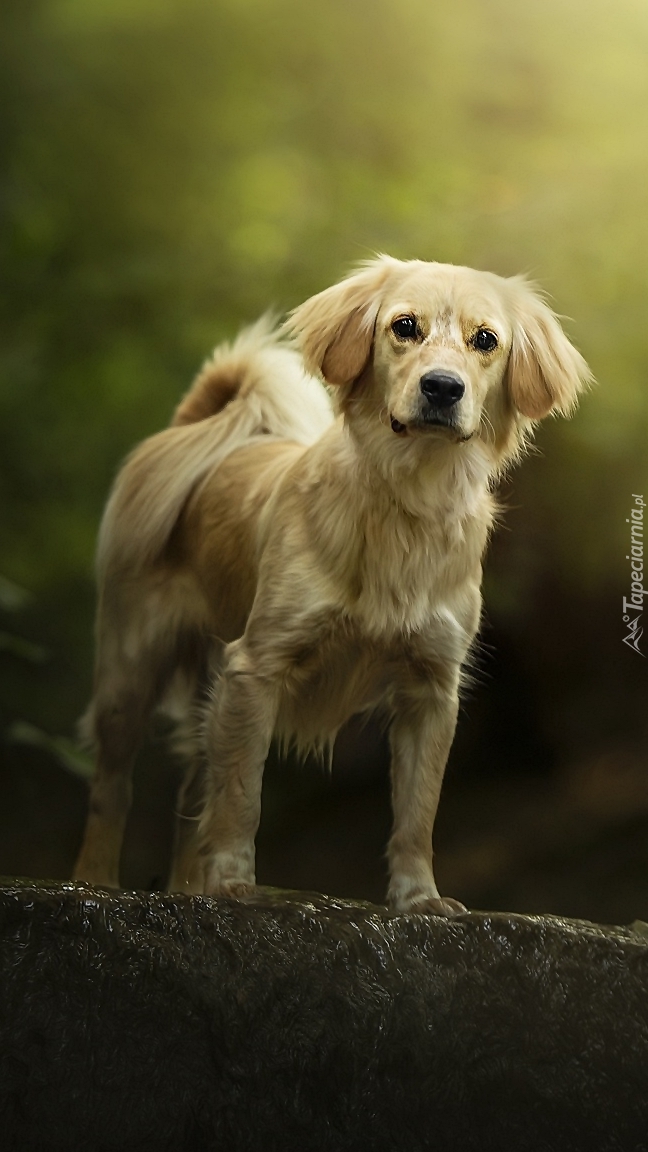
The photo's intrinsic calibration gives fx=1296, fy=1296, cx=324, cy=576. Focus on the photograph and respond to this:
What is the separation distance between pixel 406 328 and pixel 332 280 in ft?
1.60

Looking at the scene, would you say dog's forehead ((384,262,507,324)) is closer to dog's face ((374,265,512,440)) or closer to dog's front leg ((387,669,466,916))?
dog's face ((374,265,512,440))

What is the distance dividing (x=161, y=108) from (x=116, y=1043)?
5.76ft

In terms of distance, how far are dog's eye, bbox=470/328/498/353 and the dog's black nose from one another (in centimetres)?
14

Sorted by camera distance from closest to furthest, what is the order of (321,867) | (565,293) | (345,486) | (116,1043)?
1. (116,1043)
2. (345,486)
3. (321,867)
4. (565,293)

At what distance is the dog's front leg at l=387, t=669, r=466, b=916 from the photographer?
2.34m

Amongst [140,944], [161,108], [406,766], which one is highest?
[161,108]

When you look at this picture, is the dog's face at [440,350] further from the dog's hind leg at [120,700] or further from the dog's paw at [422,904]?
the dog's paw at [422,904]

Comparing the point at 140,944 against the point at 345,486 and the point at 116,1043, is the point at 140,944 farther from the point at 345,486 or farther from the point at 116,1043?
the point at 345,486

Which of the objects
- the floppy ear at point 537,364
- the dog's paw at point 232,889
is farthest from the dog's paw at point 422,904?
the floppy ear at point 537,364

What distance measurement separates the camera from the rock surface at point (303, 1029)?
6.34ft

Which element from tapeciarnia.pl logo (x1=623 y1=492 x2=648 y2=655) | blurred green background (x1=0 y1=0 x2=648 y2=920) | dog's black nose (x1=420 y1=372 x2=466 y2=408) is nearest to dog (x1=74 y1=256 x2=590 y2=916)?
dog's black nose (x1=420 y1=372 x2=466 y2=408)

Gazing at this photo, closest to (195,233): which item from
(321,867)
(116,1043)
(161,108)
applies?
(161,108)

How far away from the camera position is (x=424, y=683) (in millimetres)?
2334

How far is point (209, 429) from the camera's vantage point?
2578mm
